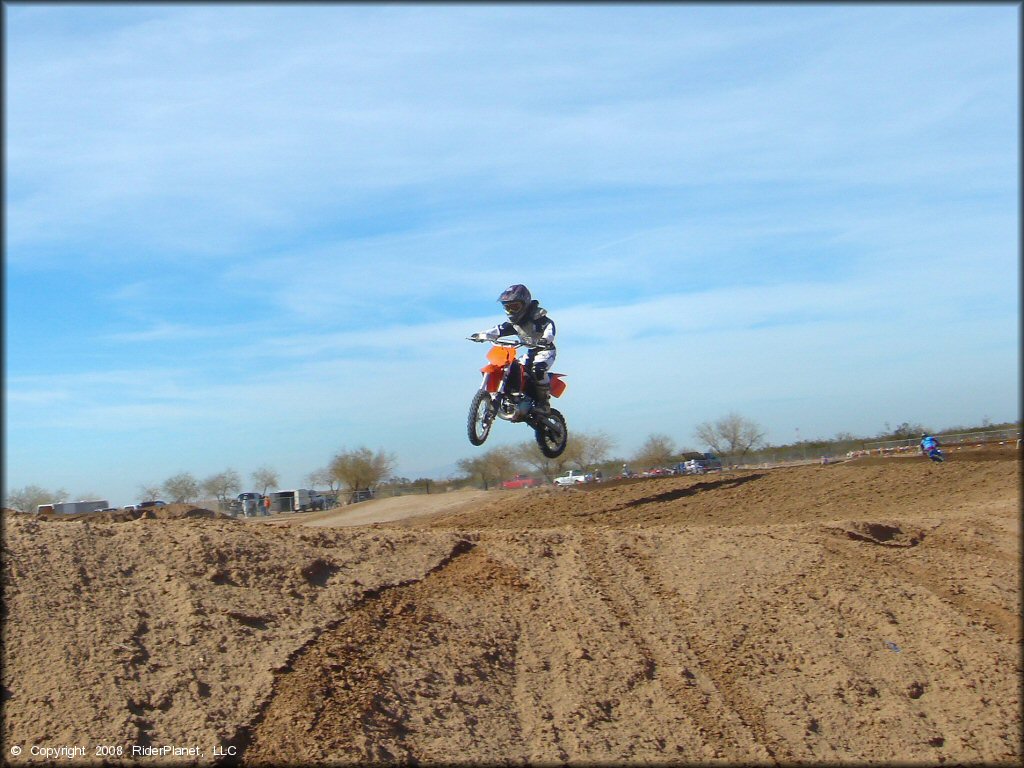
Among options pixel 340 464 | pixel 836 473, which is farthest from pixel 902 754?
pixel 340 464

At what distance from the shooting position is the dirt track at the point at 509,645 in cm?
679

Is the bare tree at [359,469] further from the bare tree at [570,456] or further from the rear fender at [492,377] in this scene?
the rear fender at [492,377]

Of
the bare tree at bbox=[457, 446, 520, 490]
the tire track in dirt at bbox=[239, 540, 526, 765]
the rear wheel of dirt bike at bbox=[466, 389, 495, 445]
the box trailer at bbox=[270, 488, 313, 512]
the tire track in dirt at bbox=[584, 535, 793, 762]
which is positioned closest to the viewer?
the tire track in dirt at bbox=[239, 540, 526, 765]

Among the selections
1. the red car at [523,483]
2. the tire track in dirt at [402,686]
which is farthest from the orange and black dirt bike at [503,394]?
the red car at [523,483]

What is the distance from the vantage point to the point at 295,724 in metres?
6.71

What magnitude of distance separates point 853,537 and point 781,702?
190 inches

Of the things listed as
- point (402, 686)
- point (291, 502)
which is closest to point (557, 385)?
point (402, 686)

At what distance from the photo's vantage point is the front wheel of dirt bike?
15281 millimetres

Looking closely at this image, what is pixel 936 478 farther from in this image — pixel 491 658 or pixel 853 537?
pixel 491 658

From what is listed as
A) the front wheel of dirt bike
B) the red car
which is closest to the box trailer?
the red car

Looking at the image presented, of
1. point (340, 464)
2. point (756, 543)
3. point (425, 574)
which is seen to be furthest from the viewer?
point (340, 464)

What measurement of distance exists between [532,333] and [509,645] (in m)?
7.37

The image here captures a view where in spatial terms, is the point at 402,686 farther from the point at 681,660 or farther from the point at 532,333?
the point at 532,333

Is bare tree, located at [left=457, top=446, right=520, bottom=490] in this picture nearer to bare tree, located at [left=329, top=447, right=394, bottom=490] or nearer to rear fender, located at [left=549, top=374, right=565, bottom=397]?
bare tree, located at [left=329, top=447, right=394, bottom=490]
